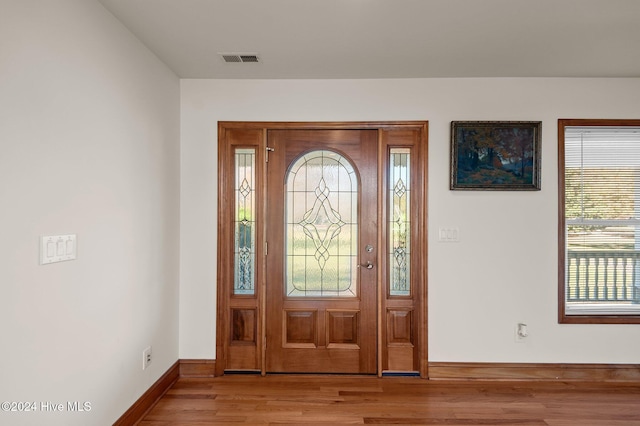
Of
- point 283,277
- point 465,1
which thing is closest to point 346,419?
point 283,277

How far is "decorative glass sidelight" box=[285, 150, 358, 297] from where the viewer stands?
3355mm

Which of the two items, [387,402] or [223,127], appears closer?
[387,402]

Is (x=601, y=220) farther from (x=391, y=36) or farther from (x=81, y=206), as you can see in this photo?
(x=81, y=206)

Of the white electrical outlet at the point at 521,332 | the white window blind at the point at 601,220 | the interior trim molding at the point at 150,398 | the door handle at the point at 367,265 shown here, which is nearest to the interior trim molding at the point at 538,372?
the white electrical outlet at the point at 521,332

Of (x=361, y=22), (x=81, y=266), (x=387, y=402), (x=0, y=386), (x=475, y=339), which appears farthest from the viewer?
(x=475, y=339)

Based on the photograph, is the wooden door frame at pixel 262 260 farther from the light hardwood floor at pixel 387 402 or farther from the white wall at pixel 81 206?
the white wall at pixel 81 206

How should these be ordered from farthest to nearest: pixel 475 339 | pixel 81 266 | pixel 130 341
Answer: pixel 475 339 → pixel 130 341 → pixel 81 266

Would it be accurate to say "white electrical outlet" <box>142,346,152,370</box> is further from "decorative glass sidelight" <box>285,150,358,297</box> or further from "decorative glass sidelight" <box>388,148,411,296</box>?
"decorative glass sidelight" <box>388,148,411,296</box>

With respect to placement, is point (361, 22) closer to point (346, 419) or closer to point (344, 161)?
point (344, 161)

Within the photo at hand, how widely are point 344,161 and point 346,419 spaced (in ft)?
6.36

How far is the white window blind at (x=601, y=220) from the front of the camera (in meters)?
3.31

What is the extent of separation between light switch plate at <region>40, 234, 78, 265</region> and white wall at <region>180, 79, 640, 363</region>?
5.41 feet

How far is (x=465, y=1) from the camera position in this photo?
2.09 meters

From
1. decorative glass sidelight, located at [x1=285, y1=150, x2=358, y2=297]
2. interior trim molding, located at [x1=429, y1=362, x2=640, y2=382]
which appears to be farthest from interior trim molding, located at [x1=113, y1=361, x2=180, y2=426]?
interior trim molding, located at [x1=429, y1=362, x2=640, y2=382]
